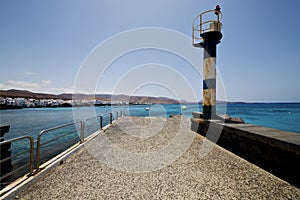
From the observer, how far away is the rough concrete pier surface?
2.70 m

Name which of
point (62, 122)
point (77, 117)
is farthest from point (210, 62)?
point (77, 117)

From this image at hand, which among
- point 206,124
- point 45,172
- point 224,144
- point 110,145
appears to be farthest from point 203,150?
point 45,172

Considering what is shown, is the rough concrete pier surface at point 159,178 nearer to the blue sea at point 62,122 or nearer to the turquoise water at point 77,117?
the blue sea at point 62,122

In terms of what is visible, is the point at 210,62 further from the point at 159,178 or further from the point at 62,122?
the point at 62,122

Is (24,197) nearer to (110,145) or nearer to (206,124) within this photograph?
(110,145)

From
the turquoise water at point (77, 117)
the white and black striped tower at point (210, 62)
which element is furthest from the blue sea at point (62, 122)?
the white and black striped tower at point (210, 62)

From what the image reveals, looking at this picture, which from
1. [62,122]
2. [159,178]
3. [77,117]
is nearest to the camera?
[159,178]

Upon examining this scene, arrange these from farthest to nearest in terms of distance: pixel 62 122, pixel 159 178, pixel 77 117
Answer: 1. pixel 77 117
2. pixel 62 122
3. pixel 159 178

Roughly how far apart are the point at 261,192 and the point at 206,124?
411 cm

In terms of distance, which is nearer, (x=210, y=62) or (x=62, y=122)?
(x=210, y=62)

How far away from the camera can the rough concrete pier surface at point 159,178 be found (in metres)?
2.70

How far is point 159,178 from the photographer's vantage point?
3.33m

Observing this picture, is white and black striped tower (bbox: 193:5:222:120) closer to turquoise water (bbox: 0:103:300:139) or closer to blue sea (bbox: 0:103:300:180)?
blue sea (bbox: 0:103:300:180)

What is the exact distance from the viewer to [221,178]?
128 inches
